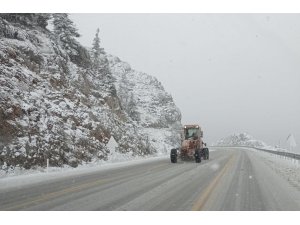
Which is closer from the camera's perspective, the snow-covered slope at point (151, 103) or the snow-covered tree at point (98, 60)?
the snow-covered tree at point (98, 60)

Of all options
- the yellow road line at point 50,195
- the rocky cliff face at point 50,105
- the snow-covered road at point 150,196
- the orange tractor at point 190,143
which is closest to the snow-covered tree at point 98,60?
the rocky cliff face at point 50,105

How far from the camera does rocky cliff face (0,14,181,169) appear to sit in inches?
884

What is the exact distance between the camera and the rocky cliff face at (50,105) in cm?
2245

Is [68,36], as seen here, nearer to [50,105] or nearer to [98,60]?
[98,60]

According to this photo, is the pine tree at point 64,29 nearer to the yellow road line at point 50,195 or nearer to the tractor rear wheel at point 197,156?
the tractor rear wheel at point 197,156

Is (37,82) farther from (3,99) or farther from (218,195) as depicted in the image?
(218,195)

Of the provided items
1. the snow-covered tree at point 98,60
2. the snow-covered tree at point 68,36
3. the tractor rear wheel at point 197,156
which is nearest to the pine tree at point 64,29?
the snow-covered tree at point 68,36

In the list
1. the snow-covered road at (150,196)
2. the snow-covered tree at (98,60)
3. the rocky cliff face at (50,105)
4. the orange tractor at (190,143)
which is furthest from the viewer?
the snow-covered tree at (98,60)

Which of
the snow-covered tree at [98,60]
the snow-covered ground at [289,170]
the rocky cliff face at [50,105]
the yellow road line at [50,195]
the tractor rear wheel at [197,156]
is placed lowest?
the yellow road line at [50,195]

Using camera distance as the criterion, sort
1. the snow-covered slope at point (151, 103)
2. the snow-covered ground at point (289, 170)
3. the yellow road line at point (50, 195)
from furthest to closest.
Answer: the snow-covered slope at point (151, 103), the snow-covered ground at point (289, 170), the yellow road line at point (50, 195)

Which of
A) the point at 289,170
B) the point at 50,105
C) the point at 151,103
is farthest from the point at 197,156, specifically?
the point at 151,103

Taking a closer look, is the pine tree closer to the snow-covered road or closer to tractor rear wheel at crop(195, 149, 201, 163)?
tractor rear wheel at crop(195, 149, 201, 163)

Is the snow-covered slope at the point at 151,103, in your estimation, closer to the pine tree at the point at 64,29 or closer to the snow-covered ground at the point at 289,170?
the pine tree at the point at 64,29

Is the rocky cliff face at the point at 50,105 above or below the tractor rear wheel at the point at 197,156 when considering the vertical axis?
above
